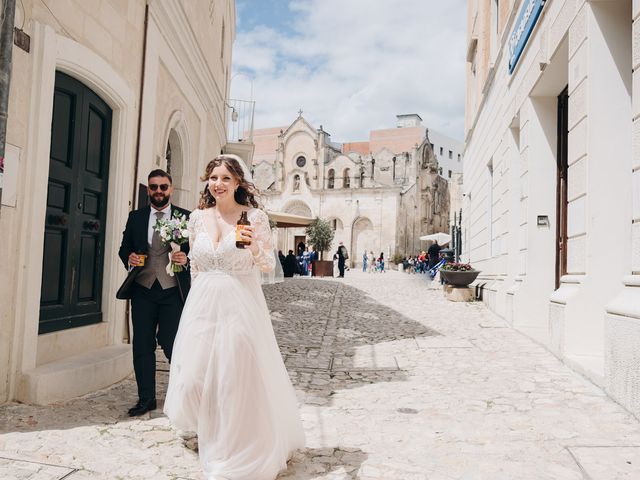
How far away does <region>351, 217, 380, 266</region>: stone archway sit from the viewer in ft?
168

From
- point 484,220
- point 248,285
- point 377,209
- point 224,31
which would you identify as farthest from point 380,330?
point 377,209

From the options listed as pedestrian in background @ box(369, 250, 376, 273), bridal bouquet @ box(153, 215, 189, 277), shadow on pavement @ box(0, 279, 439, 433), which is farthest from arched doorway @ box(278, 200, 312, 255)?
bridal bouquet @ box(153, 215, 189, 277)

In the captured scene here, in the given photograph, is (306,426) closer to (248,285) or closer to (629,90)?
(248,285)

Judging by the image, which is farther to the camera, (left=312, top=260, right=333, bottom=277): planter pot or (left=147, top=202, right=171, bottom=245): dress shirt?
(left=312, top=260, right=333, bottom=277): planter pot

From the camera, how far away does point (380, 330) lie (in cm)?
991

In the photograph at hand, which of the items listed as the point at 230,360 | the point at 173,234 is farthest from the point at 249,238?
the point at 173,234

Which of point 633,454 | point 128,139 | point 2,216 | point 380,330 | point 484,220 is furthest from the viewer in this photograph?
point 484,220

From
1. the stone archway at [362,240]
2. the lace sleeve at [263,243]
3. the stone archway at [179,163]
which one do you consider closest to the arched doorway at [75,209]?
the lace sleeve at [263,243]

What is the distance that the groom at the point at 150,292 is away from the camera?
460 centimetres

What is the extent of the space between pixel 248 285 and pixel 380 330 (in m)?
6.63

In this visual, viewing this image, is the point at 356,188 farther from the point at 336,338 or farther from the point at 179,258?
the point at 179,258

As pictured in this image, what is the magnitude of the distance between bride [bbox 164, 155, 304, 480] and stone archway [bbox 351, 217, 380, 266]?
156 ft

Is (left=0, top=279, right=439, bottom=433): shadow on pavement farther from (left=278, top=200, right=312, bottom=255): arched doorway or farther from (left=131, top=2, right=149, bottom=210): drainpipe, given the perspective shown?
(left=278, top=200, right=312, bottom=255): arched doorway

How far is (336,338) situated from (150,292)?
486 centimetres
